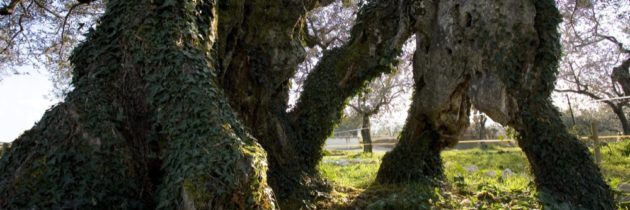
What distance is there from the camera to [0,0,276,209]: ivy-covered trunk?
A: 2.77 metres

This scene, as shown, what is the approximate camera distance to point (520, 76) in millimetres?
5371

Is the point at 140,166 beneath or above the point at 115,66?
beneath

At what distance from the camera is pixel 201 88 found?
329 cm

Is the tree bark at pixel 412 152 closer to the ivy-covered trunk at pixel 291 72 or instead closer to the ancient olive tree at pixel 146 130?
the ivy-covered trunk at pixel 291 72

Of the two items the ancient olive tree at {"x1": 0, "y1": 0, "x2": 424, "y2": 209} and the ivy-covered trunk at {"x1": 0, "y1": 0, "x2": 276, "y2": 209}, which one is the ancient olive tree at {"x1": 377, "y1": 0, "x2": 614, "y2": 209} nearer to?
the ancient olive tree at {"x1": 0, "y1": 0, "x2": 424, "y2": 209}

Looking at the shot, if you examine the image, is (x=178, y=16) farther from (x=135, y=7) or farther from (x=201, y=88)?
(x=201, y=88)

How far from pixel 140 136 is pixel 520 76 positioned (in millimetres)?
4348

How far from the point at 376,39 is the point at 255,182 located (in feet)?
13.8

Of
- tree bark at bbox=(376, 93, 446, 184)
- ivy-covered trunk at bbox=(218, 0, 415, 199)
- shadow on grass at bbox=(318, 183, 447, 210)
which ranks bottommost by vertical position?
shadow on grass at bbox=(318, 183, 447, 210)

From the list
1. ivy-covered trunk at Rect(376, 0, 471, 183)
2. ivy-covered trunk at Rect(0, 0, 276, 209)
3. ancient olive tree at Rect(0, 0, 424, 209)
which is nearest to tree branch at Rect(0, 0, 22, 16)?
ancient olive tree at Rect(0, 0, 424, 209)

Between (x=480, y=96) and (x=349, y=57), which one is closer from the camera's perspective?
(x=480, y=96)

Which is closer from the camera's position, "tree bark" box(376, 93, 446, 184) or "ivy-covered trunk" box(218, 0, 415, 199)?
"ivy-covered trunk" box(218, 0, 415, 199)

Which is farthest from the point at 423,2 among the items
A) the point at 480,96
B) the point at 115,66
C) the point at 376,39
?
the point at 115,66

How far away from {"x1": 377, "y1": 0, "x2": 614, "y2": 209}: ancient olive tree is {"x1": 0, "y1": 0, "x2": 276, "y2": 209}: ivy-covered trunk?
3553mm
